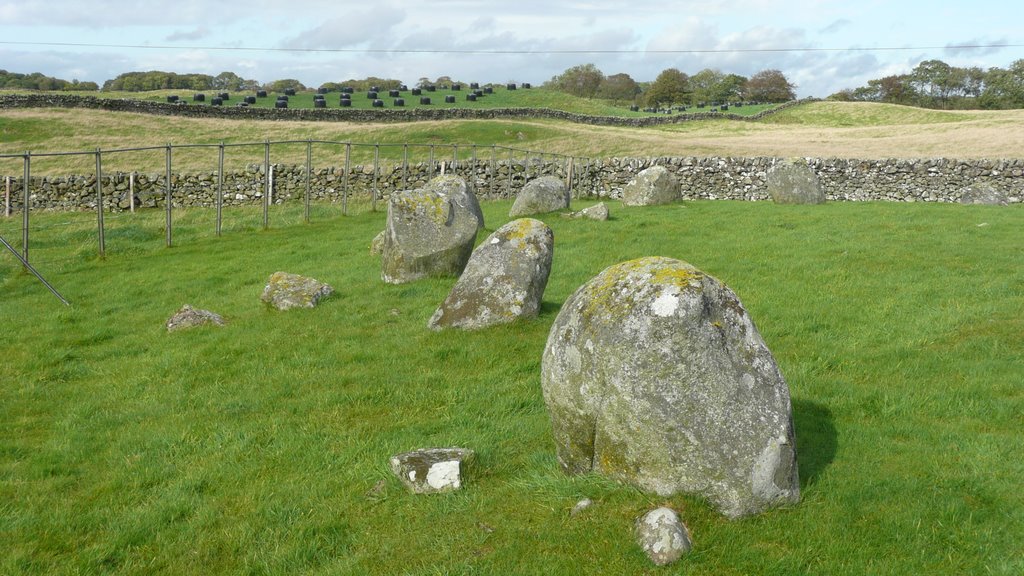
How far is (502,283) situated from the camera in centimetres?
1153

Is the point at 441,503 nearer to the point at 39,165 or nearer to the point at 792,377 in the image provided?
the point at 792,377

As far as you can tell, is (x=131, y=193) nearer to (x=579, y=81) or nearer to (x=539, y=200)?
(x=539, y=200)

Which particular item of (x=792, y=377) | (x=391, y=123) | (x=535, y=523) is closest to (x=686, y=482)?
(x=535, y=523)

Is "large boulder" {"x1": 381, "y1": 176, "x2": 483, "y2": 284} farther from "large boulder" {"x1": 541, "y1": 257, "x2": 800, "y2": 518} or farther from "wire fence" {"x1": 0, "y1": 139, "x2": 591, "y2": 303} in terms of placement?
"large boulder" {"x1": 541, "y1": 257, "x2": 800, "y2": 518}

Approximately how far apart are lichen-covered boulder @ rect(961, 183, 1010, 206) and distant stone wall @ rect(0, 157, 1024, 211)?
59.6 inches

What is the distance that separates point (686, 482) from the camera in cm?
571

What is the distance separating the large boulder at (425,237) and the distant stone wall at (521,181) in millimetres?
14302

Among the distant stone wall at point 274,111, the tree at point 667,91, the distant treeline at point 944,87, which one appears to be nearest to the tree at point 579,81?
the tree at point 667,91

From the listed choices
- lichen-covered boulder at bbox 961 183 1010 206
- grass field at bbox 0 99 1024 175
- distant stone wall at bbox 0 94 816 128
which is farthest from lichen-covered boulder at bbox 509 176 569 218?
distant stone wall at bbox 0 94 816 128

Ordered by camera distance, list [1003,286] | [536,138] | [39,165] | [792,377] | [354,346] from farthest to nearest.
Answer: [536,138] → [39,165] → [1003,286] → [354,346] → [792,377]

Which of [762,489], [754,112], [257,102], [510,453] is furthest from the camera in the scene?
[754,112]

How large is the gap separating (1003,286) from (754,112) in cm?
7781

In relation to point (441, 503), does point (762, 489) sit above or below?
above

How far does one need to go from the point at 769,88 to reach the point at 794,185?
104629 millimetres
